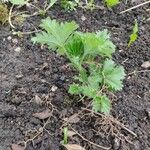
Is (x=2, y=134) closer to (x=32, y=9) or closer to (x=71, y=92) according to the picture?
(x=71, y=92)

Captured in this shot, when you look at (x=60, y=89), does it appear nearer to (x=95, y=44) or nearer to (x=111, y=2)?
(x=95, y=44)

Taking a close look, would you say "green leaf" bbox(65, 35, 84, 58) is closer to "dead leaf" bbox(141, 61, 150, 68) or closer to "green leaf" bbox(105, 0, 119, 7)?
"dead leaf" bbox(141, 61, 150, 68)

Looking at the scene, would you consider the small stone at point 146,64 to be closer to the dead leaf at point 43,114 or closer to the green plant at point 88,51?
the green plant at point 88,51

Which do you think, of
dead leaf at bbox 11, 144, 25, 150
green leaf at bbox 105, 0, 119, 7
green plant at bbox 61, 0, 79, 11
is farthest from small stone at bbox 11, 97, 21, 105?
green leaf at bbox 105, 0, 119, 7

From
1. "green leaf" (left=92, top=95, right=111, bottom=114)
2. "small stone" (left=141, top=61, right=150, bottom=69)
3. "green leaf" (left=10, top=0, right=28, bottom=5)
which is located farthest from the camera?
"green leaf" (left=10, top=0, right=28, bottom=5)

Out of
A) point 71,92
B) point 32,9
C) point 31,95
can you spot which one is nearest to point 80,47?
point 71,92

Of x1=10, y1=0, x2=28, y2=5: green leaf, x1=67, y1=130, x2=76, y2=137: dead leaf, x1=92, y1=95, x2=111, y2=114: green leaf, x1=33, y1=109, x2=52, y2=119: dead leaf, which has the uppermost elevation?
x1=10, y1=0, x2=28, y2=5: green leaf
